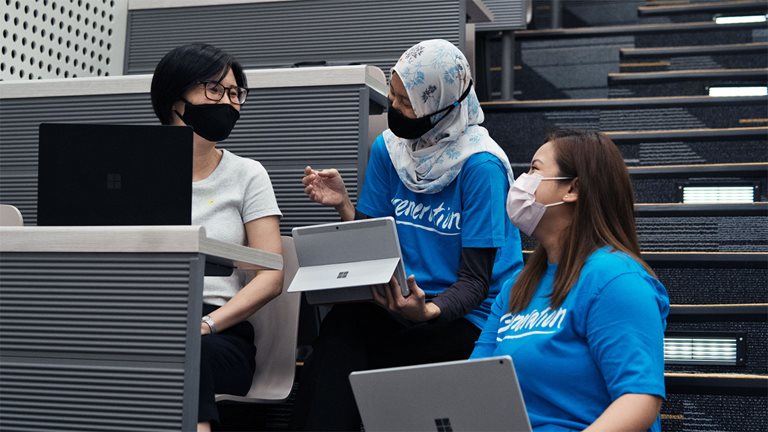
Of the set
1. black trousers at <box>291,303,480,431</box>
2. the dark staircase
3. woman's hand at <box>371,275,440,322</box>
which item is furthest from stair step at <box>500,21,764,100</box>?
woman's hand at <box>371,275,440,322</box>

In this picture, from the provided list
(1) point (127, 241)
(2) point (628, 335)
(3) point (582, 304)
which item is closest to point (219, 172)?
(1) point (127, 241)

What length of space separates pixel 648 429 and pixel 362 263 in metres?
0.67

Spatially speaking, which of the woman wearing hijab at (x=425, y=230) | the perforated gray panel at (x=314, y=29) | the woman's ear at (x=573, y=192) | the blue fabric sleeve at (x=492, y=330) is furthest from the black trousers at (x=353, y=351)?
the perforated gray panel at (x=314, y=29)

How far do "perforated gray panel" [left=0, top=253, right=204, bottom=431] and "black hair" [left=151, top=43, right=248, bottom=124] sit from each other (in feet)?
2.42

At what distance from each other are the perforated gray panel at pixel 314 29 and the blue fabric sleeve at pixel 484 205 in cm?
115

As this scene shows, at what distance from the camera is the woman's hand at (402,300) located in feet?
6.75

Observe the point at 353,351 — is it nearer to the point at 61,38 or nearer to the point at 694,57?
the point at 61,38

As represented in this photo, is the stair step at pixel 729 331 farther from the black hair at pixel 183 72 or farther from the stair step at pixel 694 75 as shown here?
the stair step at pixel 694 75

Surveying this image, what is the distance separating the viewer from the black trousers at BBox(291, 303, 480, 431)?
2119 millimetres

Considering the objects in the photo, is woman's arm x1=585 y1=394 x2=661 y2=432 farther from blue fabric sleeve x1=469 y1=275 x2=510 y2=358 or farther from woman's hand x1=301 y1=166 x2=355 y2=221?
woman's hand x1=301 y1=166 x2=355 y2=221

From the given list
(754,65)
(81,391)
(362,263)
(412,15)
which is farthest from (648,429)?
(754,65)

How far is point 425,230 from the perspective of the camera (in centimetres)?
239

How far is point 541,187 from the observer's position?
1.90 metres

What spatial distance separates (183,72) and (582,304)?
122 centimetres
